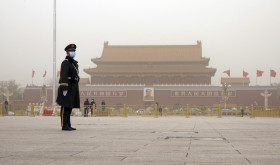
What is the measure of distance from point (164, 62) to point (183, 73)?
Answer: 256 centimetres

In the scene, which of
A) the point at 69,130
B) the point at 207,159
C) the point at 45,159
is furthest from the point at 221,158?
the point at 69,130

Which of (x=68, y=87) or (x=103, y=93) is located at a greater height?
(x=103, y=93)

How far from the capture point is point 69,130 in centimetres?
672

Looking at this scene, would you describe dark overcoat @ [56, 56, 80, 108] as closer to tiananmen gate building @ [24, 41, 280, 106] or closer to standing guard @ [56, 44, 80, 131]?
standing guard @ [56, 44, 80, 131]

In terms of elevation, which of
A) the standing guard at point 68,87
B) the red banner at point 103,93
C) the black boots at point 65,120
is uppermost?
the red banner at point 103,93

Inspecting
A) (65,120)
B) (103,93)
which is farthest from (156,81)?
(65,120)

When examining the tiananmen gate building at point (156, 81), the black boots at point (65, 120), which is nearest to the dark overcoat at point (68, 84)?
the black boots at point (65, 120)

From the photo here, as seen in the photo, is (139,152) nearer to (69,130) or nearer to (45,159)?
(45,159)

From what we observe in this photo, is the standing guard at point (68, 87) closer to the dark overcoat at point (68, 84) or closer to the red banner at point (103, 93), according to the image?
the dark overcoat at point (68, 84)

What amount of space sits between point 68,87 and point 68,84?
50mm

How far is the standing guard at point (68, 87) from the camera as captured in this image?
664cm

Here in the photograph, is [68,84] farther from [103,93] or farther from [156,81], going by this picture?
[156,81]

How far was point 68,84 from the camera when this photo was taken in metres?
6.71

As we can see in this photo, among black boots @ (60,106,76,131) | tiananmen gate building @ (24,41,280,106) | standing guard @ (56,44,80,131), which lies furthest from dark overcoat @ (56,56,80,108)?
tiananmen gate building @ (24,41,280,106)
